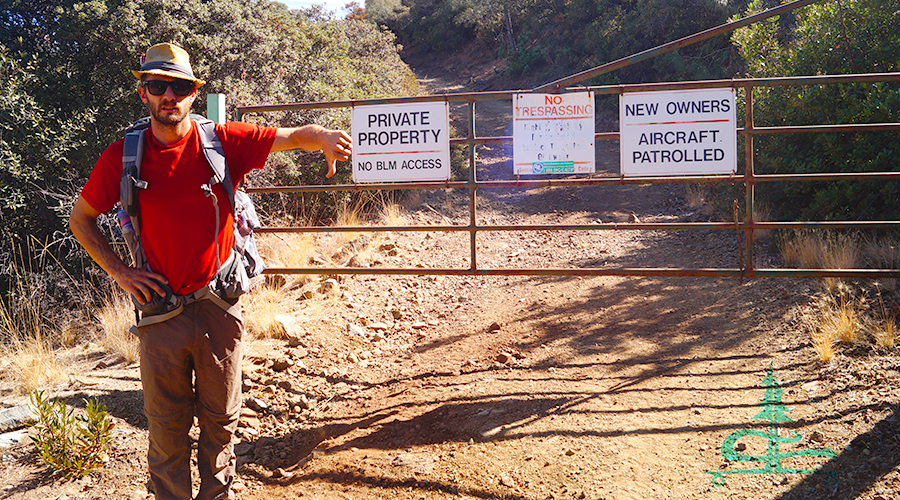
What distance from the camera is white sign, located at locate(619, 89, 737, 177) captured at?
4402 mm

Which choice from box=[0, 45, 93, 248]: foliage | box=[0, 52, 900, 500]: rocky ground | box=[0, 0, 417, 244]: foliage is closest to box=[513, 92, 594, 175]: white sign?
box=[0, 52, 900, 500]: rocky ground

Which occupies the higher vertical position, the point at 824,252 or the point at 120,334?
the point at 824,252

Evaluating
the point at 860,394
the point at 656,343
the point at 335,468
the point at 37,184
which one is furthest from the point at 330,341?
the point at 37,184

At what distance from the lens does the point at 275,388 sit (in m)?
5.05

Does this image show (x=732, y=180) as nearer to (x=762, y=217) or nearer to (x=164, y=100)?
(x=164, y=100)

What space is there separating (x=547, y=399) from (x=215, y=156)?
2707 millimetres

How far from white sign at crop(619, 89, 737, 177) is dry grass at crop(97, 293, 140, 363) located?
4323 millimetres

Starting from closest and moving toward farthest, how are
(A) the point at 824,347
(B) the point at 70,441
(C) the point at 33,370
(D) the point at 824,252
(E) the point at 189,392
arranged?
(E) the point at 189,392 < (B) the point at 70,441 < (A) the point at 824,347 < (C) the point at 33,370 < (D) the point at 824,252

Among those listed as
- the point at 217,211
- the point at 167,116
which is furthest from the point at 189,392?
the point at 167,116

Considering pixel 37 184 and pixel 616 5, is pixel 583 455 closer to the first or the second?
pixel 37 184

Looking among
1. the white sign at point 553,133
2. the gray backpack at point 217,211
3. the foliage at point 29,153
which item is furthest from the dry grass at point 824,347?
the foliage at point 29,153

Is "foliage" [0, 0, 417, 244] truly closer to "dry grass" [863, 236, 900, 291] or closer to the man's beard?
the man's beard

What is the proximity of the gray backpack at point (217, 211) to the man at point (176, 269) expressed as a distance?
1.4 inches

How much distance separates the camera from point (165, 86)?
2.94 meters
